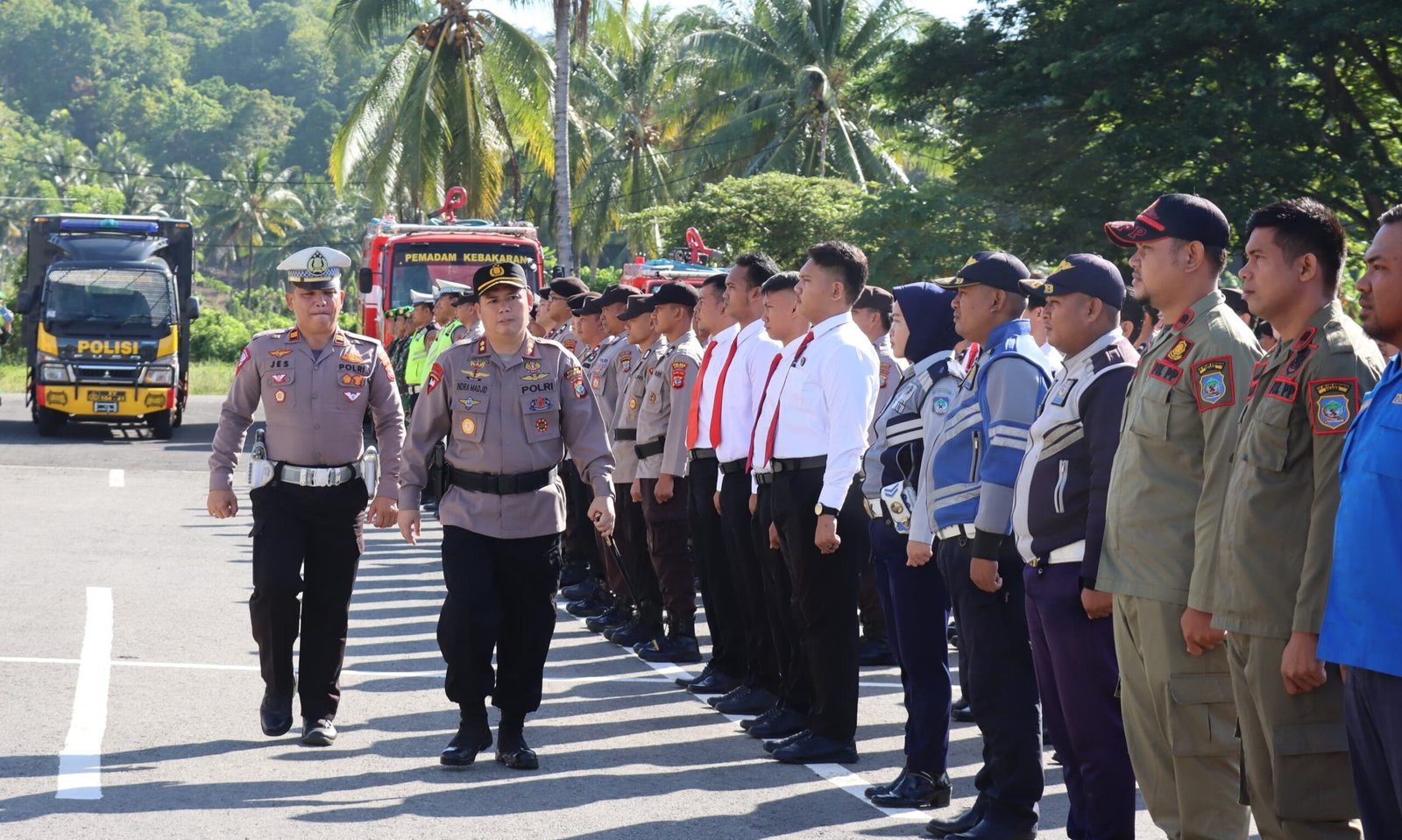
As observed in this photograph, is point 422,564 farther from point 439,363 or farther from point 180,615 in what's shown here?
point 439,363

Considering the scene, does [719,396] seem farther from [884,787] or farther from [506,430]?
[884,787]

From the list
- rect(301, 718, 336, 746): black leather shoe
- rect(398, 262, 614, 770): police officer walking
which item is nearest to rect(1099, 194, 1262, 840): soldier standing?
rect(398, 262, 614, 770): police officer walking

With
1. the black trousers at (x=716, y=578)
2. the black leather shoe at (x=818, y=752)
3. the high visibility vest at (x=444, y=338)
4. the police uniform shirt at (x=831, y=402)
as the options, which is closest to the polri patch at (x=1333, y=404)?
the police uniform shirt at (x=831, y=402)

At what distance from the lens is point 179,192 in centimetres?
8450

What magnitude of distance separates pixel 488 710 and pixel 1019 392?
11.8 feet

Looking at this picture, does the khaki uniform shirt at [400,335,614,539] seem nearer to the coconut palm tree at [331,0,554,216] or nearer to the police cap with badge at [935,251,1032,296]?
the police cap with badge at [935,251,1032,296]

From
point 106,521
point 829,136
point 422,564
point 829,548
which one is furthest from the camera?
point 829,136

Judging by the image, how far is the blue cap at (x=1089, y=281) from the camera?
17.0ft

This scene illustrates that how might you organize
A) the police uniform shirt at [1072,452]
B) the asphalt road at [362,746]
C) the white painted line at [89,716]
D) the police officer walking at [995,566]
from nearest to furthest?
the police uniform shirt at [1072,452]
the police officer walking at [995,566]
the asphalt road at [362,746]
the white painted line at [89,716]

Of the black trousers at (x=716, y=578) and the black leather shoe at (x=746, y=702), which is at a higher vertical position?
the black trousers at (x=716, y=578)

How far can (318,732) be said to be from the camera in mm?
7059

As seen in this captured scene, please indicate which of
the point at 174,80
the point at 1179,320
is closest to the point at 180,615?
the point at 1179,320

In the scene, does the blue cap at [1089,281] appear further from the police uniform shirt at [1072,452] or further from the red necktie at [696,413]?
the red necktie at [696,413]

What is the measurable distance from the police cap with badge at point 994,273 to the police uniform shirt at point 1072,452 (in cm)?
72
